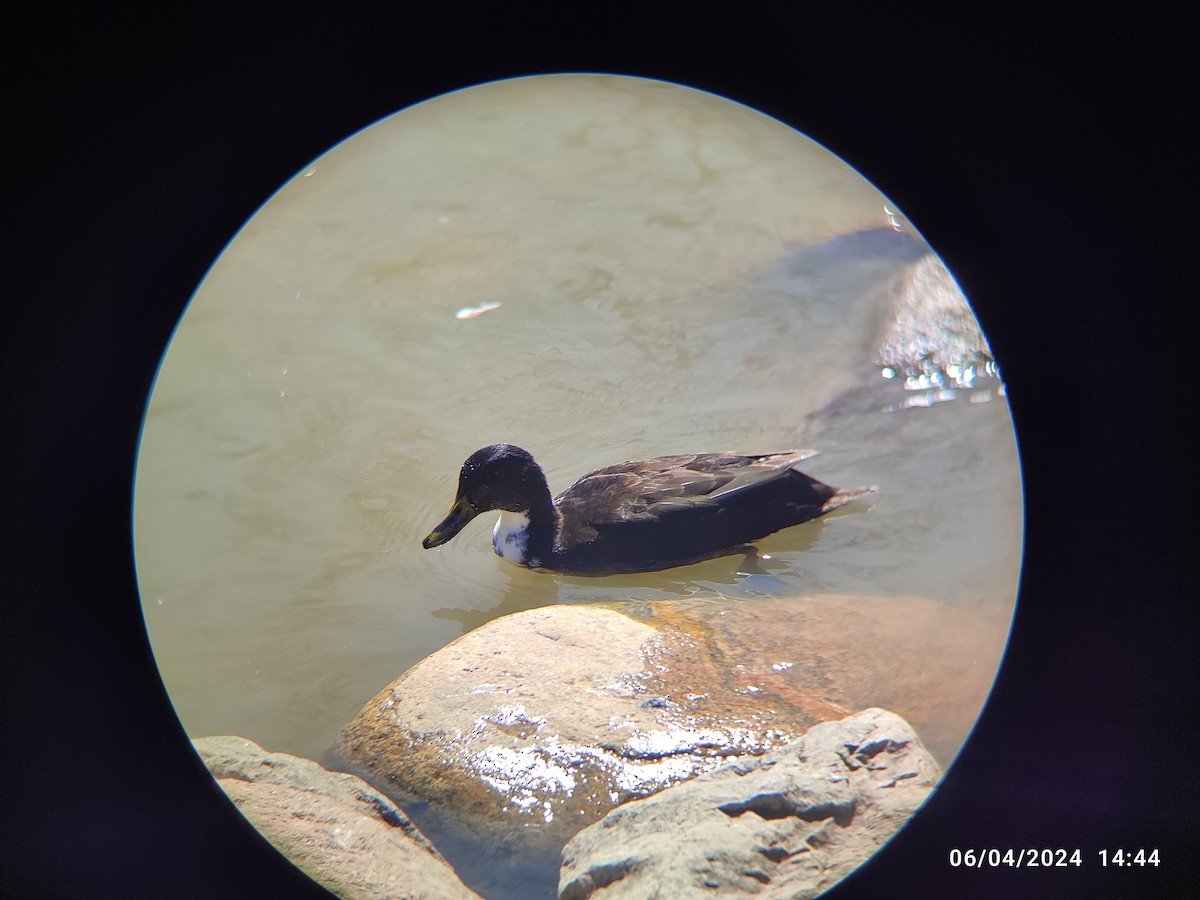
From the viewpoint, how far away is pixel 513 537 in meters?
5.30

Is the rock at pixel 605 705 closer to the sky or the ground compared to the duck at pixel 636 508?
closer to the ground

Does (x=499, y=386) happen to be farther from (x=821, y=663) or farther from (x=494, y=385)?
(x=821, y=663)

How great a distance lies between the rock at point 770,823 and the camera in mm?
2609

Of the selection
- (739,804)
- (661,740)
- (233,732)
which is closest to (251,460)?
(233,732)

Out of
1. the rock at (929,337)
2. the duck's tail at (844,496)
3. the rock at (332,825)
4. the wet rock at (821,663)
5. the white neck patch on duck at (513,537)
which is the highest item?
the rock at (929,337)

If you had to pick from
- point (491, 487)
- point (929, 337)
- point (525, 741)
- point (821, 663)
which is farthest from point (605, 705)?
point (929, 337)

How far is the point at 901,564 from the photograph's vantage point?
487cm

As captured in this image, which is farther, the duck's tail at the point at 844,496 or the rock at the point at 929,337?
the rock at the point at 929,337

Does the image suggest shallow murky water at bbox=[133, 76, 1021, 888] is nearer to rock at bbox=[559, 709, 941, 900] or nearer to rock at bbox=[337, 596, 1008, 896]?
rock at bbox=[337, 596, 1008, 896]

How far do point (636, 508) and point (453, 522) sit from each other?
38.9 inches

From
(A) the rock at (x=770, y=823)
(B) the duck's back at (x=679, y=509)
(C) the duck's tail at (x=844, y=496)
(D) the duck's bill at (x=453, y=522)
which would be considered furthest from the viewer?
(C) the duck's tail at (x=844, y=496)

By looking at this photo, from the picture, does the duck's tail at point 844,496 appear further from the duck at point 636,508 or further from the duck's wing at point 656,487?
the duck's wing at point 656,487

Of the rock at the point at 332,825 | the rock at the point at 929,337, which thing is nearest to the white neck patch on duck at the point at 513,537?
the rock at the point at 332,825

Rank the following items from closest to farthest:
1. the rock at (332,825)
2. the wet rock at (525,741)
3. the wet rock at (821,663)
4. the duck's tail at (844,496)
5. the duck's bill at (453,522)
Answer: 1. the rock at (332,825)
2. the wet rock at (525,741)
3. the wet rock at (821,663)
4. the duck's bill at (453,522)
5. the duck's tail at (844,496)
